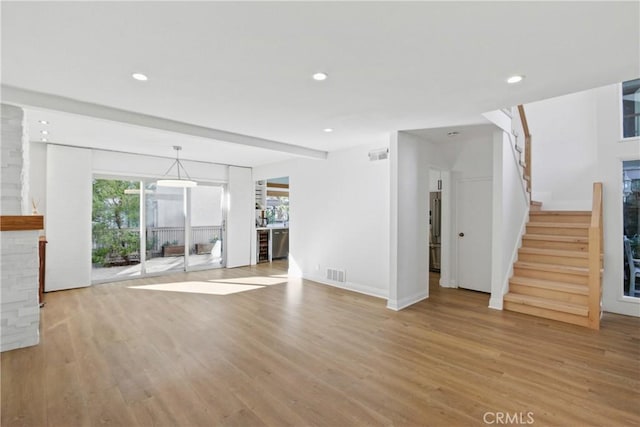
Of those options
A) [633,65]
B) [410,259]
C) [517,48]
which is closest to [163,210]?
[410,259]

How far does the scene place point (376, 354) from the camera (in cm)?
300

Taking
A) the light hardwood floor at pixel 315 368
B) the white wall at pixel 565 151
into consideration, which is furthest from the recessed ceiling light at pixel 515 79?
the white wall at pixel 565 151

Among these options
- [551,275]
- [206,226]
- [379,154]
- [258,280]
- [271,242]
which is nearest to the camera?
[551,275]

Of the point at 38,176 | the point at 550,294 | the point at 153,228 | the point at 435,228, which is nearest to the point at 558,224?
the point at 550,294

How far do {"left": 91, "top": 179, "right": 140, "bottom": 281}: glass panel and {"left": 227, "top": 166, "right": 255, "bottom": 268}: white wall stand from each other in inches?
81.6

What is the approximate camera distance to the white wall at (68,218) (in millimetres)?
5305

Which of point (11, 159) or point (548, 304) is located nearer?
point (11, 159)

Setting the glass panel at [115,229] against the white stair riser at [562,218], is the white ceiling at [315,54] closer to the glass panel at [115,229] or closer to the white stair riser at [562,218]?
the glass panel at [115,229]

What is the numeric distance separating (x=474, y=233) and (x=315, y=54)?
4.67 metres

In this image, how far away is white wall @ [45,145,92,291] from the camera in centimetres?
530

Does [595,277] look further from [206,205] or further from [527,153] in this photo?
[206,205]

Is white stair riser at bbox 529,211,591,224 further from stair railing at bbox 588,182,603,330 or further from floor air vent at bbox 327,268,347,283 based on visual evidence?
floor air vent at bbox 327,268,347,283

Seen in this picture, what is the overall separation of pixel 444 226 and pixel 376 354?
3.58m

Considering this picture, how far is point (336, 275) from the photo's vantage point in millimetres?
5805
